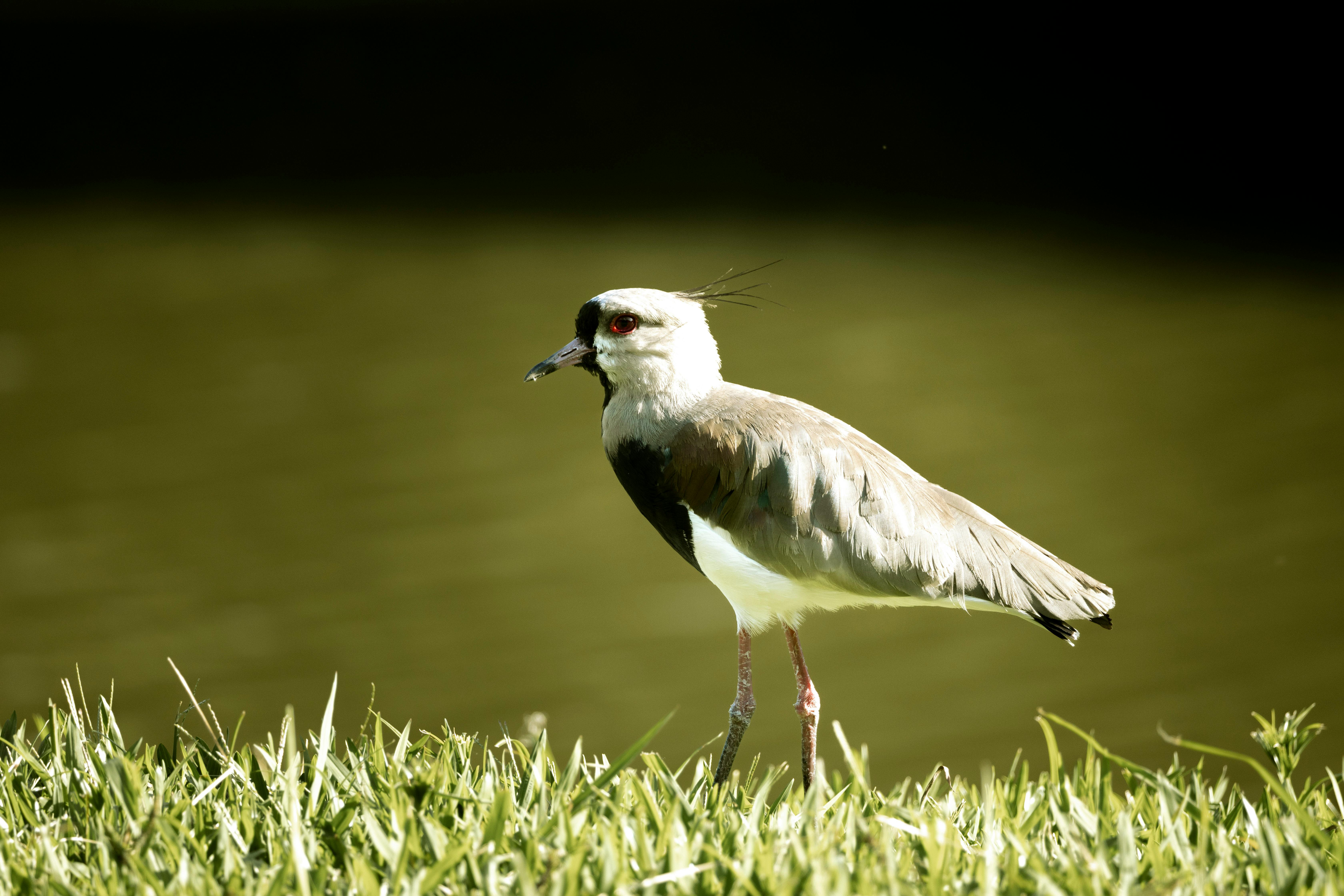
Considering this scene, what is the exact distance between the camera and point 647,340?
3.02 m

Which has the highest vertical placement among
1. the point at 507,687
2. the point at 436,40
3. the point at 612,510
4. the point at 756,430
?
the point at 436,40

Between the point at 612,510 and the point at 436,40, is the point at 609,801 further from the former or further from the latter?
the point at 436,40

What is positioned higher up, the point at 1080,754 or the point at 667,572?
the point at 667,572

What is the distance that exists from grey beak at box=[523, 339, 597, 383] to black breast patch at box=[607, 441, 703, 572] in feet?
0.78

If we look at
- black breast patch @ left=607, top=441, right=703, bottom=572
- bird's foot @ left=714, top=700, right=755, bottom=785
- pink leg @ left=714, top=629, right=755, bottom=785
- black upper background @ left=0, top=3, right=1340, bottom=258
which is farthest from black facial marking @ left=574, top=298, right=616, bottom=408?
black upper background @ left=0, top=3, right=1340, bottom=258

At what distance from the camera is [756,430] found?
2922mm

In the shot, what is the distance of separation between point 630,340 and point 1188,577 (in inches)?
162

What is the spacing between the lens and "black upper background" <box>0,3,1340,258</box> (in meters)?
9.52

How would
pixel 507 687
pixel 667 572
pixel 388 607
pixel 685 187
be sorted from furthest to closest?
pixel 685 187 → pixel 667 572 → pixel 388 607 → pixel 507 687

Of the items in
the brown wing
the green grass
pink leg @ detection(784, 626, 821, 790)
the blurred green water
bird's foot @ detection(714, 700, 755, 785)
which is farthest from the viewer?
the blurred green water

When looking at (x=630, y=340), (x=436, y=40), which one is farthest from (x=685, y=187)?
(x=630, y=340)

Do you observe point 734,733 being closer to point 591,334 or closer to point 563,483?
point 591,334

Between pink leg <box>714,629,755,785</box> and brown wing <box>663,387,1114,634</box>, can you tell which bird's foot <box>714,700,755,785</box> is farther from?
brown wing <box>663,387,1114,634</box>

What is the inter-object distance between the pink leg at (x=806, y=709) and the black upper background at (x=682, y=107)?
6408mm
